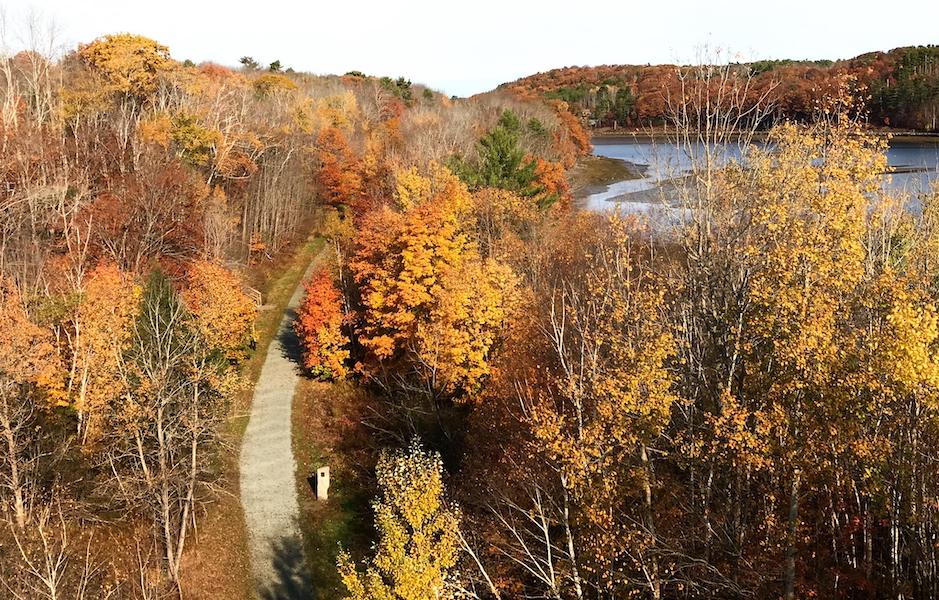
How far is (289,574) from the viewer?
2238 cm

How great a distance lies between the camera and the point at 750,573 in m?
12.4

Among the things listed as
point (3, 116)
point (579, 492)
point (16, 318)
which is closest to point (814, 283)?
point (579, 492)

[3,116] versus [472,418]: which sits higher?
[3,116]

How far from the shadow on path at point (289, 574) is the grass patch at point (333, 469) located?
293 mm

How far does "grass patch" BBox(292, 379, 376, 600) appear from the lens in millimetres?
23656

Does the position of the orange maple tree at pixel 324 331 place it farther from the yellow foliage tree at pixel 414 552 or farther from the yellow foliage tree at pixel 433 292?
the yellow foliage tree at pixel 414 552

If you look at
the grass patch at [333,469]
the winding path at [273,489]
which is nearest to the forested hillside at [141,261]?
the winding path at [273,489]

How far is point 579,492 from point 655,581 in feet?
7.10

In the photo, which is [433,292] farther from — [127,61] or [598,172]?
[598,172]

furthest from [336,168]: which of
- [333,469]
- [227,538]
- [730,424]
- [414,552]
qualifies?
[730,424]

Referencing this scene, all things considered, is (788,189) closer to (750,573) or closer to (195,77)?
(750,573)

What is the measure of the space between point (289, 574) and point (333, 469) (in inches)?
268

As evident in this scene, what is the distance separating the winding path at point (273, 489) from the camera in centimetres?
2220

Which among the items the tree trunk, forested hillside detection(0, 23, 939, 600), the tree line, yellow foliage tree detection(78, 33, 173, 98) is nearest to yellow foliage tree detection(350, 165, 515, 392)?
forested hillside detection(0, 23, 939, 600)
